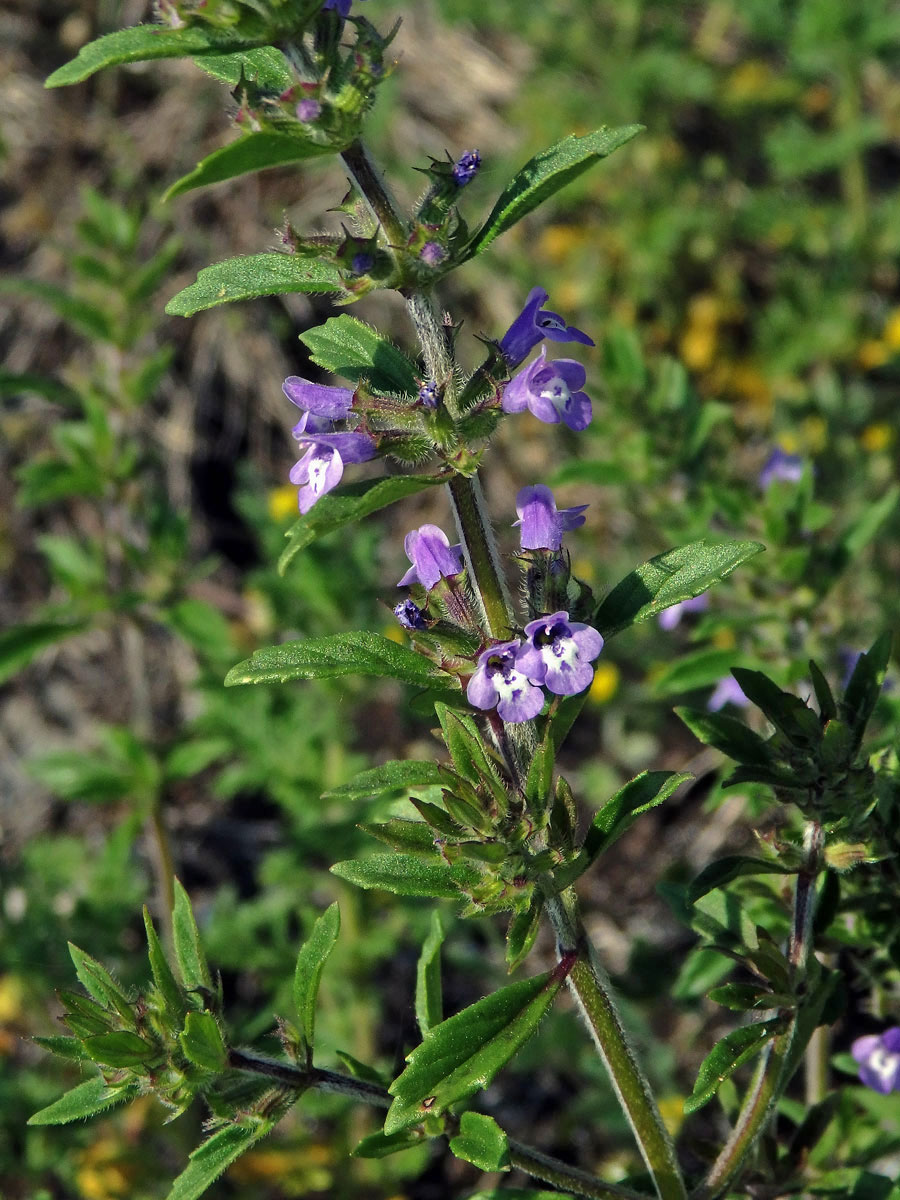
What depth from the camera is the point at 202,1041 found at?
2.02 meters

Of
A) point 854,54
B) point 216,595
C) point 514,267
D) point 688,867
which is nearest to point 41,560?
point 216,595

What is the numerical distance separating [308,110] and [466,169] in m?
0.39

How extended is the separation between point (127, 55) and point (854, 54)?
4916mm

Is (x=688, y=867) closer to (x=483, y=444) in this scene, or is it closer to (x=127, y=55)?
(x=483, y=444)

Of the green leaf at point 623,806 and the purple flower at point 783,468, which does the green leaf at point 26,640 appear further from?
the green leaf at point 623,806

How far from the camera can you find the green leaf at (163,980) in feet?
6.82

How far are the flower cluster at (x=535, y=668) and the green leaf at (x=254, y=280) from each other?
633mm

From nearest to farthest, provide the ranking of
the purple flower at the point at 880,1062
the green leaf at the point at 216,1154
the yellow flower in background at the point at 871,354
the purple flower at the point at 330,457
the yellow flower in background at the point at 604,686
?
1. the purple flower at the point at 330,457
2. the green leaf at the point at 216,1154
3. the purple flower at the point at 880,1062
4. the yellow flower in background at the point at 604,686
5. the yellow flower in background at the point at 871,354

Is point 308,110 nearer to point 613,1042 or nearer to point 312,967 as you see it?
point 312,967

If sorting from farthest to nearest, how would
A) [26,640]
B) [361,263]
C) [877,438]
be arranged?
[877,438] < [26,640] < [361,263]

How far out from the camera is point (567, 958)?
2.09 meters

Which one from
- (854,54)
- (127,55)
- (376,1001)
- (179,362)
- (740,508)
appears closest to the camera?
(127,55)

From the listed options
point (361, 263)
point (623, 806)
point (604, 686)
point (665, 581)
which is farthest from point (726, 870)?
point (604, 686)

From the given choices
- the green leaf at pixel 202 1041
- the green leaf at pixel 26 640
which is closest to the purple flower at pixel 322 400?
the green leaf at pixel 202 1041
